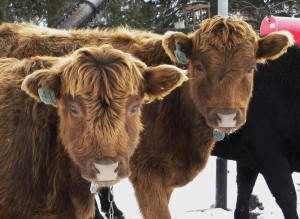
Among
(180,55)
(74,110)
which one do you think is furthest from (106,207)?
(74,110)

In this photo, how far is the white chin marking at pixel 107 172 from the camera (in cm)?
297

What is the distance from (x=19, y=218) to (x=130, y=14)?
12.9 m

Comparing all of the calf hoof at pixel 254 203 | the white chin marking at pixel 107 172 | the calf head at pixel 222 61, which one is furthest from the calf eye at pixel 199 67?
the calf hoof at pixel 254 203

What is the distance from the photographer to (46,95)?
3.26m

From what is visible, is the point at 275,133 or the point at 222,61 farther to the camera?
the point at 275,133

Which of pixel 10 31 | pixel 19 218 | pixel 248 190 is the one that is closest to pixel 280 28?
pixel 248 190

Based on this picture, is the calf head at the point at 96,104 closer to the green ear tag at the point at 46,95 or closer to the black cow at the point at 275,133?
the green ear tag at the point at 46,95

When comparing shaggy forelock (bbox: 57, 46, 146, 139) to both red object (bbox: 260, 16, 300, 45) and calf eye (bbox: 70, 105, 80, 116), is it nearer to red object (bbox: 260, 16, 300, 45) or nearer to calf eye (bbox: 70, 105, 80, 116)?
calf eye (bbox: 70, 105, 80, 116)

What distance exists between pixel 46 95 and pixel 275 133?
102 inches

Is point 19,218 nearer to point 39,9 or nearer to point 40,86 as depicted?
point 40,86

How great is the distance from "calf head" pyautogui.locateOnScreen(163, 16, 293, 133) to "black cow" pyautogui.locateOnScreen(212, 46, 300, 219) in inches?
25.0

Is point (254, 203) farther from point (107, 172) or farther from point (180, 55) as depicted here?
point (107, 172)

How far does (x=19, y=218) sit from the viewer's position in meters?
3.40

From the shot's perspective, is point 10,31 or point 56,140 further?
point 10,31
